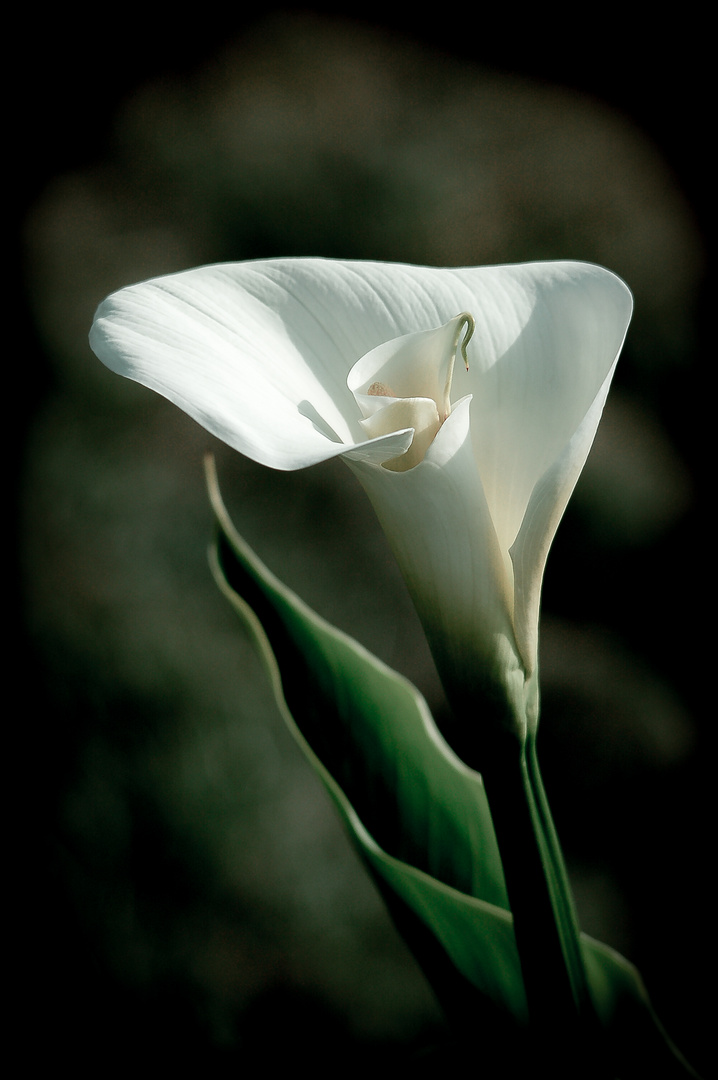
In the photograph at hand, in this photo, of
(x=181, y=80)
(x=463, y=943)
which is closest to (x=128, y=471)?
(x=181, y=80)

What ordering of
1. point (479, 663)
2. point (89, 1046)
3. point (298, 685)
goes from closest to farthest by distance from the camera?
point (479, 663), point (298, 685), point (89, 1046)

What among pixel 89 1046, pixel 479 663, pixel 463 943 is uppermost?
pixel 479 663

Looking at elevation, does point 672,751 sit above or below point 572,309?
below

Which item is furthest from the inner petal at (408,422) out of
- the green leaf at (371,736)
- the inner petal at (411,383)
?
the green leaf at (371,736)

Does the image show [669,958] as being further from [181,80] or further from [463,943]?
[181,80]

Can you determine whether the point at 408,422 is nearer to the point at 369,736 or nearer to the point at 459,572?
the point at 459,572

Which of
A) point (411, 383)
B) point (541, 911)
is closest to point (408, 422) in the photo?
point (411, 383)
